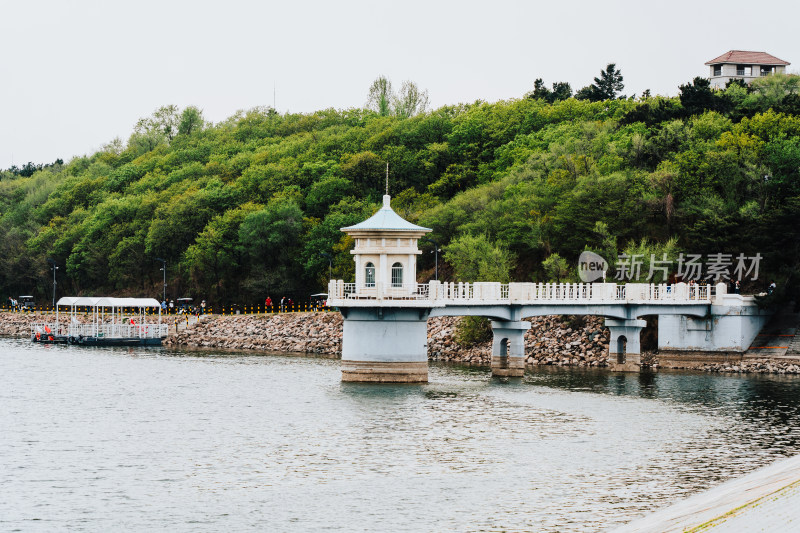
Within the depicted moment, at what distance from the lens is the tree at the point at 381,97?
165000mm

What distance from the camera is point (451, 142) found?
13312 cm

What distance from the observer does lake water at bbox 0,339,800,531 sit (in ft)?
96.9

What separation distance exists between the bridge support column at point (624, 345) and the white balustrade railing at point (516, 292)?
1.76 m

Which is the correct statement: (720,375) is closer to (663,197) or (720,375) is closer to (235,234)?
(663,197)

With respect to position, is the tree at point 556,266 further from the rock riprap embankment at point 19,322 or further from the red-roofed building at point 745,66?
the red-roofed building at point 745,66

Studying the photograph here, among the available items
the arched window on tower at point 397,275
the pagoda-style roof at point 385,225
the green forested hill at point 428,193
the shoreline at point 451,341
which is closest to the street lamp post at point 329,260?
the green forested hill at point 428,193

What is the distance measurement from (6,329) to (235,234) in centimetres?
2799

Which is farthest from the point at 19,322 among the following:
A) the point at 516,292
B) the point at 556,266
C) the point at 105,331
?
the point at 516,292

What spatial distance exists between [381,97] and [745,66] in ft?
176

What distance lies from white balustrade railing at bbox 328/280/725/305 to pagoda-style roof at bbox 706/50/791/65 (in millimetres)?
70297

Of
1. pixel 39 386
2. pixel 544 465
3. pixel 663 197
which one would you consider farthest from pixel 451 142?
pixel 544 465

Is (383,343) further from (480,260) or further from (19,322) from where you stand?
(19,322)

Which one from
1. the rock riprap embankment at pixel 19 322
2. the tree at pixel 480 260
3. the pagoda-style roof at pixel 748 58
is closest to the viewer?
the tree at pixel 480 260

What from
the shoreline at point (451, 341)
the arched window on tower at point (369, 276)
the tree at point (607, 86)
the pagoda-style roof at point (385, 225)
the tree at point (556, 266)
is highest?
the tree at point (607, 86)
